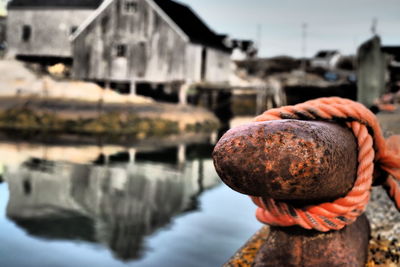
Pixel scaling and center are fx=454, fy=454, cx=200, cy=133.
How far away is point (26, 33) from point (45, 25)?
2.07m

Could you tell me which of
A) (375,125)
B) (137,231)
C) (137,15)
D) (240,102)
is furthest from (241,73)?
(375,125)

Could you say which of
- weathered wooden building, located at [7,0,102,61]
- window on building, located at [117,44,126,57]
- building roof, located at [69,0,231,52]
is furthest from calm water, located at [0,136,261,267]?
weathered wooden building, located at [7,0,102,61]

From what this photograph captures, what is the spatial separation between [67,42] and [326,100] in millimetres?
29563

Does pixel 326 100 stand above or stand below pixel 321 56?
below

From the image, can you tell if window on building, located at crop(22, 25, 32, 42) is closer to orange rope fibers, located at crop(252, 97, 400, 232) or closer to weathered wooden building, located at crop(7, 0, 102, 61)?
weathered wooden building, located at crop(7, 0, 102, 61)

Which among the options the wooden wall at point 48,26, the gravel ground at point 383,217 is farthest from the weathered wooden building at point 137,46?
the gravel ground at point 383,217

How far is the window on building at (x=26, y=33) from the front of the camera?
30.2 metres

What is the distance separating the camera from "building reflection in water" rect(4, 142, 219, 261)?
23.8 feet

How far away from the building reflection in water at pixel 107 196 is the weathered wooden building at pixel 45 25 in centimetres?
1626

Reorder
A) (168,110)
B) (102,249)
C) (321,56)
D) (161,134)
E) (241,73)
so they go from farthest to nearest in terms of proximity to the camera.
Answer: (321,56), (241,73), (168,110), (161,134), (102,249)

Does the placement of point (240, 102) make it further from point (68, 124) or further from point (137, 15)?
point (68, 124)

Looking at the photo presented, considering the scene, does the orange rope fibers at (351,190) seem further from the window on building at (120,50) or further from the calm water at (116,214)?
the window on building at (120,50)

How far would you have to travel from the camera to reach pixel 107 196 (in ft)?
32.2

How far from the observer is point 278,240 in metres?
2.08
